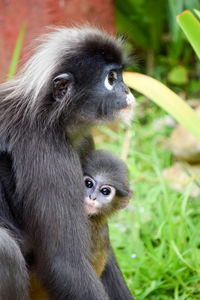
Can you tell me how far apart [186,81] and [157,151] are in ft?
6.82

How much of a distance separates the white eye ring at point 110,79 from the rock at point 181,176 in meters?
1.88

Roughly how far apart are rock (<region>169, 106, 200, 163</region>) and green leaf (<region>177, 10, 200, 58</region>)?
2.88 metres

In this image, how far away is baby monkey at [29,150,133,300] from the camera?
11.2ft

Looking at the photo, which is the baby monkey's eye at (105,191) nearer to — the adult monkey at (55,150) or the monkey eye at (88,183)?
the monkey eye at (88,183)

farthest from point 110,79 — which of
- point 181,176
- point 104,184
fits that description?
point 181,176

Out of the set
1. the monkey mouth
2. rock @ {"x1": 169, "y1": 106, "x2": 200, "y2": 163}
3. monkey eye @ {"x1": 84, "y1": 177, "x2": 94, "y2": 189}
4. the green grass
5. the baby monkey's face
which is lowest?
the green grass

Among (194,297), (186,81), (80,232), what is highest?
(186,81)

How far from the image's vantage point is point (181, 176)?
17.5 feet

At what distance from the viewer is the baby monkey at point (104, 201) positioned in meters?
3.42

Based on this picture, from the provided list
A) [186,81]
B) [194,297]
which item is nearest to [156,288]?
[194,297]

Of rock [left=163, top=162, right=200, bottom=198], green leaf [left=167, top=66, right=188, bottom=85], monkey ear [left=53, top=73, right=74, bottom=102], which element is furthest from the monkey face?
green leaf [left=167, top=66, right=188, bottom=85]

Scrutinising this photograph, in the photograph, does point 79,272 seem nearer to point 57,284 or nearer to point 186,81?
point 57,284

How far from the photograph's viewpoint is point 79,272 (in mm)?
2934

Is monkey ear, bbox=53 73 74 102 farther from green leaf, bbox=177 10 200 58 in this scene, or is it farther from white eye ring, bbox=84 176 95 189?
green leaf, bbox=177 10 200 58
